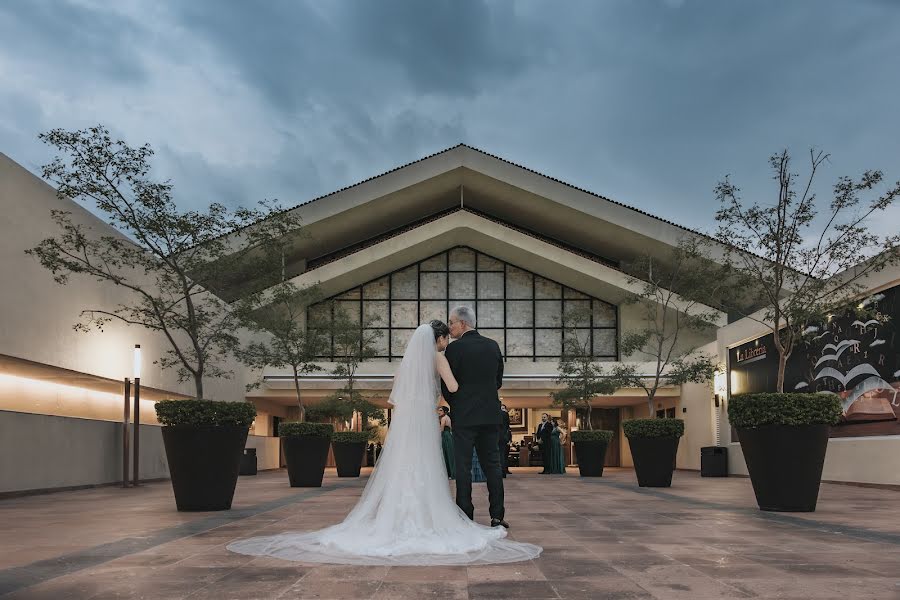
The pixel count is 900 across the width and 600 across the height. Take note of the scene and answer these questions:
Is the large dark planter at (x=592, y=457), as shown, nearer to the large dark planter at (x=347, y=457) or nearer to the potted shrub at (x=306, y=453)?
the large dark planter at (x=347, y=457)

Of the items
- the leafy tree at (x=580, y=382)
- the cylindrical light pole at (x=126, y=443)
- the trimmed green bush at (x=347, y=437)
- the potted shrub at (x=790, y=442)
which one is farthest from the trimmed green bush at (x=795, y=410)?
the leafy tree at (x=580, y=382)

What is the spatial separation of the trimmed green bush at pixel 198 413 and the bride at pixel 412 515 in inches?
99.5

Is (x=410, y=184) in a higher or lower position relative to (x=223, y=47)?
lower

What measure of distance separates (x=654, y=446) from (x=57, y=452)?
8.86 meters

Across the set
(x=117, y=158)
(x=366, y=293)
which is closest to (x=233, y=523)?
(x=117, y=158)

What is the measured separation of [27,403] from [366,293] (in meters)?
17.2

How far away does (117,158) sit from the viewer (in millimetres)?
8656

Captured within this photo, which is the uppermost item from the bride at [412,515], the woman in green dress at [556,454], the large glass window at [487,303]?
the large glass window at [487,303]

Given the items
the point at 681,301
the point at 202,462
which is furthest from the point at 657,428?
the point at 202,462

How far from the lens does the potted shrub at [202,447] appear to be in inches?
298

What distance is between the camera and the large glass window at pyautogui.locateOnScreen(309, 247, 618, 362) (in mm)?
29234

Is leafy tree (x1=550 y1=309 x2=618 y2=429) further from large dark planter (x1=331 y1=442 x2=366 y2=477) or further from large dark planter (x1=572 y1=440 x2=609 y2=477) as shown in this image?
large dark planter (x1=331 y1=442 x2=366 y2=477)

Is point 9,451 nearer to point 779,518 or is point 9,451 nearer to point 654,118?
point 779,518

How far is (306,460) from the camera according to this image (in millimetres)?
12844
